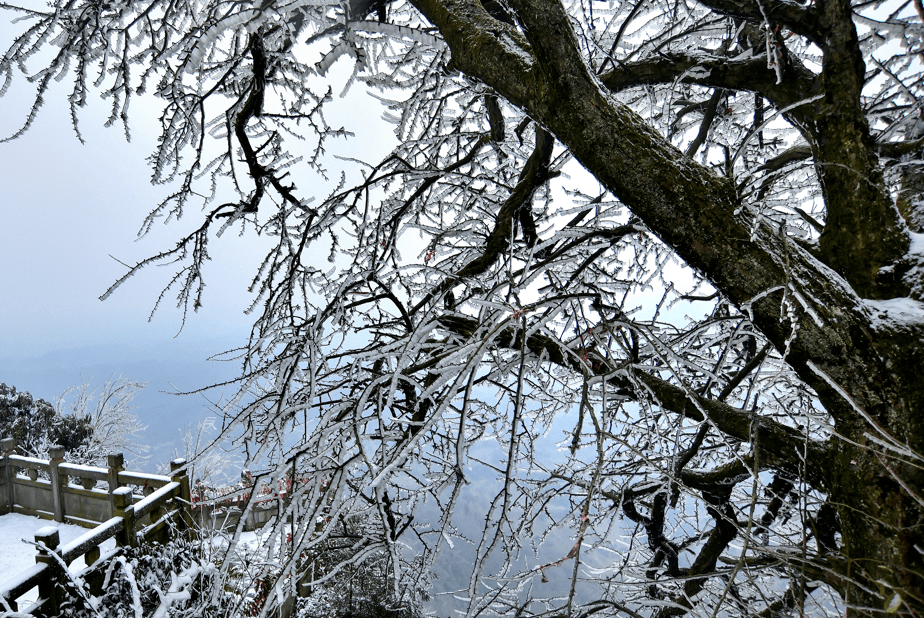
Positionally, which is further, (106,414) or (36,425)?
(106,414)

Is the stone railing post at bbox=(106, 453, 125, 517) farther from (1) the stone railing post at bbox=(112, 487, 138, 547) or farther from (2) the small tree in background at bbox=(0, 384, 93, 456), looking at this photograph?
(2) the small tree in background at bbox=(0, 384, 93, 456)

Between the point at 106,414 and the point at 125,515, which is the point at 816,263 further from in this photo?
the point at 106,414

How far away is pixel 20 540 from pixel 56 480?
119 centimetres

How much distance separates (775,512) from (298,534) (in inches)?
113

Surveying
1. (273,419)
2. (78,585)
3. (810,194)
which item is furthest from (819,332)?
(78,585)

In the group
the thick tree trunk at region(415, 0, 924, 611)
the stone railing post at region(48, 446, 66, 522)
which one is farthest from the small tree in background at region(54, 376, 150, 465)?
the thick tree trunk at region(415, 0, 924, 611)

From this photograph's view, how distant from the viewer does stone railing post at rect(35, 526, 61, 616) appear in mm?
5262

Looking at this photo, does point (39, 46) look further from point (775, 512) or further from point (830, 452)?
point (775, 512)

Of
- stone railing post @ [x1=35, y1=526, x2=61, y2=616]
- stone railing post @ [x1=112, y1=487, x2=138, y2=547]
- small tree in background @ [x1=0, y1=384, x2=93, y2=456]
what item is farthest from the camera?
small tree in background @ [x1=0, y1=384, x2=93, y2=456]

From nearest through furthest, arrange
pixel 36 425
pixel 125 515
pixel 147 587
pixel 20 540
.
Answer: pixel 147 587
pixel 125 515
pixel 20 540
pixel 36 425

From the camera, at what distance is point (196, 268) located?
2650 millimetres

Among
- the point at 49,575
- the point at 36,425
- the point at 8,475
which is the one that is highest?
the point at 36,425

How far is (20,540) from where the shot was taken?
897 cm

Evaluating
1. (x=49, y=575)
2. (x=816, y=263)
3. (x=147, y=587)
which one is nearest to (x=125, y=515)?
(x=147, y=587)
